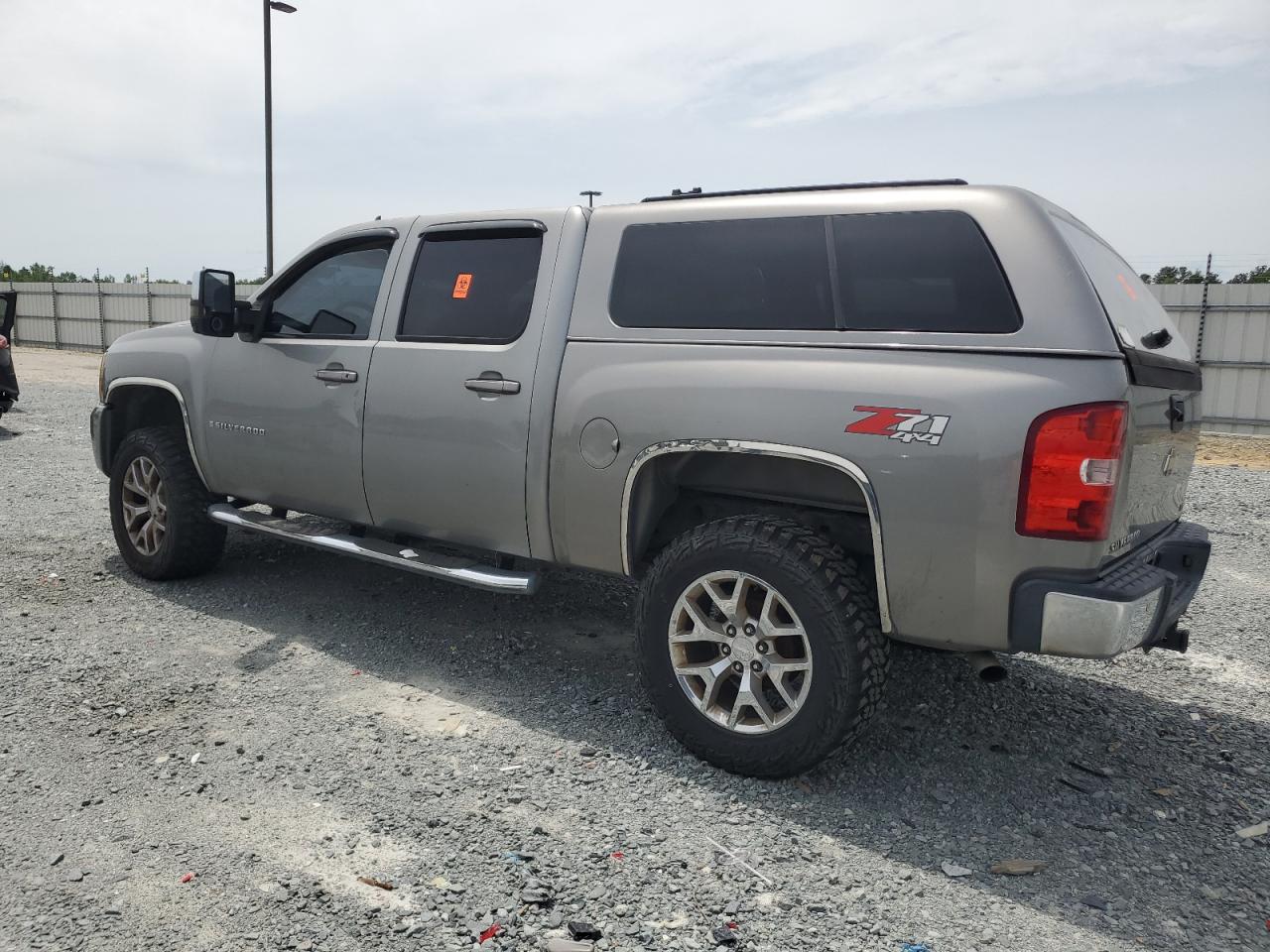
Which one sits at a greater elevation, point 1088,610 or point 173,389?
point 173,389

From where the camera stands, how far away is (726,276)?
3.46 m

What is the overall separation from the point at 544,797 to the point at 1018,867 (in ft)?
4.88

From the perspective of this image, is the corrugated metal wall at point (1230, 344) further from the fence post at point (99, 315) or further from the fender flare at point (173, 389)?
the fence post at point (99, 315)

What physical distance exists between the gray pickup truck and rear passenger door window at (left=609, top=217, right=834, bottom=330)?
1 cm

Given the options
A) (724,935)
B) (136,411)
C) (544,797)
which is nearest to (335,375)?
(136,411)

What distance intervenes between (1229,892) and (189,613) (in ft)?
15.1

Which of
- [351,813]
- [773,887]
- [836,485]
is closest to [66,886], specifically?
[351,813]

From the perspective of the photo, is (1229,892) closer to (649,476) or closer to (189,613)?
(649,476)

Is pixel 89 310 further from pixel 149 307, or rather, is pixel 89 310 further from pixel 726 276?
pixel 726 276

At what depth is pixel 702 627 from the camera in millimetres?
3330

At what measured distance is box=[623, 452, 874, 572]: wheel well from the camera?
10.8 feet

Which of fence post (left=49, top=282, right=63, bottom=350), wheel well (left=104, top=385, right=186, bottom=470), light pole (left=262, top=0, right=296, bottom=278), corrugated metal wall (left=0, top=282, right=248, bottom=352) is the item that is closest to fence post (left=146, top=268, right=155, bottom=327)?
corrugated metal wall (left=0, top=282, right=248, bottom=352)

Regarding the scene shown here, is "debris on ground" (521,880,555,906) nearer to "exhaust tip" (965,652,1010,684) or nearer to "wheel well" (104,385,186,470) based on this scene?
"exhaust tip" (965,652,1010,684)

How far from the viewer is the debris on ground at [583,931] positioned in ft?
8.07
